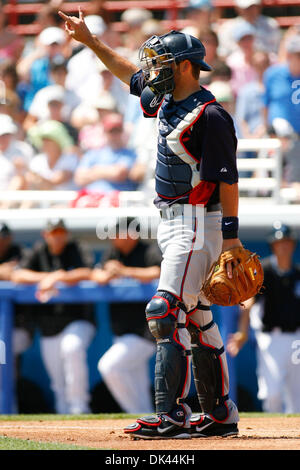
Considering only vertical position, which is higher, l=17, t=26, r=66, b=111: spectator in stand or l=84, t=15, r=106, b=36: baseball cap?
l=84, t=15, r=106, b=36: baseball cap

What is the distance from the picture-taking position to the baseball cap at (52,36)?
11.9 meters

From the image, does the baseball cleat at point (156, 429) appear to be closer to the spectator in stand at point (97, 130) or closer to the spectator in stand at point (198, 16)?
the spectator in stand at point (97, 130)

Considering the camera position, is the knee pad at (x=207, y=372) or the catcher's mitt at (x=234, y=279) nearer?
the catcher's mitt at (x=234, y=279)

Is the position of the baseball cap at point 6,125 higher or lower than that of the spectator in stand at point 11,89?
lower

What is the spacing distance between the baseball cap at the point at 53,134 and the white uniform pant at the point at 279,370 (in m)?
3.23

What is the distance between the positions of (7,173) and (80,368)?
2664 millimetres

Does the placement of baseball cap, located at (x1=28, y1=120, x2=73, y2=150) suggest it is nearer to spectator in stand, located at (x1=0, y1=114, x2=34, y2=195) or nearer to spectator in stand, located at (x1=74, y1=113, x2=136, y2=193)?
spectator in stand, located at (x1=0, y1=114, x2=34, y2=195)

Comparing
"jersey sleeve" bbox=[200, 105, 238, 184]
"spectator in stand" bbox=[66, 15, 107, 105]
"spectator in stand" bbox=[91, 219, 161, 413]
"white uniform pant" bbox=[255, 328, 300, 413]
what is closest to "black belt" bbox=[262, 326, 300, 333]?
"white uniform pant" bbox=[255, 328, 300, 413]

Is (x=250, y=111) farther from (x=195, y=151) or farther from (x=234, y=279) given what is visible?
(x=234, y=279)

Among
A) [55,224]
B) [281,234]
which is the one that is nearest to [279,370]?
[281,234]

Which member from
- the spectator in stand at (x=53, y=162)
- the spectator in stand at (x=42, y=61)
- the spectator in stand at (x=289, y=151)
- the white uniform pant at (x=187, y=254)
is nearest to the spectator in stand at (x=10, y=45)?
the spectator in stand at (x=42, y=61)

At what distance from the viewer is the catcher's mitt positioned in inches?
191

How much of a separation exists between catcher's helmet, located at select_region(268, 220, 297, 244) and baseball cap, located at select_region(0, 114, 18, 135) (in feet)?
11.2

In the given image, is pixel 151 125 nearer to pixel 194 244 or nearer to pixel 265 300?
pixel 265 300
